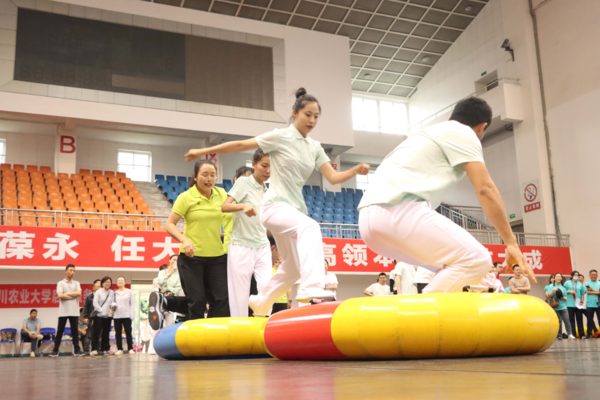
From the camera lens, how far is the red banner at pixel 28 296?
469 inches

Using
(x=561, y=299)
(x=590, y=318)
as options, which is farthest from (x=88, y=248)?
(x=590, y=318)

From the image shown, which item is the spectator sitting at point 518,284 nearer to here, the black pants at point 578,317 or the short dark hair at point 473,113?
the black pants at point 578,317

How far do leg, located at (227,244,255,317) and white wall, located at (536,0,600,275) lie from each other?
14.8 meters

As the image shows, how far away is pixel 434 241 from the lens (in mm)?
2678

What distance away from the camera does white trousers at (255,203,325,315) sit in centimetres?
321

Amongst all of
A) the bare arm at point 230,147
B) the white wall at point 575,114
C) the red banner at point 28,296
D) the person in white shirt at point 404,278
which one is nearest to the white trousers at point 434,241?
the bare arm at point 230,147

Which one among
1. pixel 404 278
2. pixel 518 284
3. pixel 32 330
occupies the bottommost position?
pixel 32 330

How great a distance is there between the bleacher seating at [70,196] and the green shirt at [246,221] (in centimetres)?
867

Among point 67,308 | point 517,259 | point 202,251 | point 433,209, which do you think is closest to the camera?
point 517,259

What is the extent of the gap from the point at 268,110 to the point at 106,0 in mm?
5863

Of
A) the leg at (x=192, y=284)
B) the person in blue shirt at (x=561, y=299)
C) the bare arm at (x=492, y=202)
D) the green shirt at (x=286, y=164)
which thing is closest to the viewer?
the bare arm at (x=492, y=202)

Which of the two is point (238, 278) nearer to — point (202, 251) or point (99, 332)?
point (202, 251)

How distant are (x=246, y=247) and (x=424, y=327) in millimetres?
2344

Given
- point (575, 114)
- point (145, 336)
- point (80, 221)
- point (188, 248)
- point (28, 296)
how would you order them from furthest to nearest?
point (575, 114), point (80, 221), point (28, 296), point (145, 336), point (188, 248)
